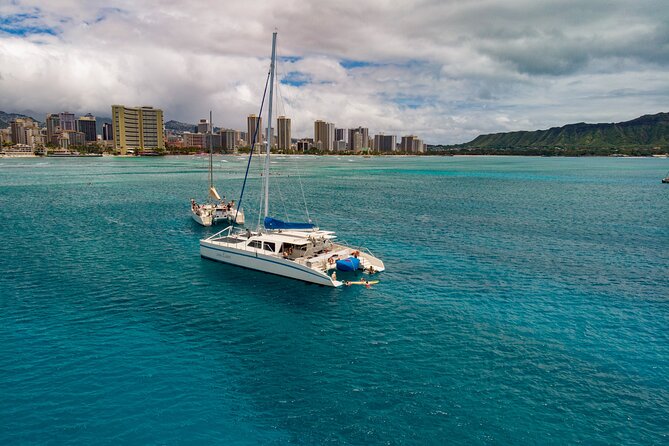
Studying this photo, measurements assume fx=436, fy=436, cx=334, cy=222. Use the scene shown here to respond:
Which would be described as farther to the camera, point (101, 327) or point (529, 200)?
point (529, 200)

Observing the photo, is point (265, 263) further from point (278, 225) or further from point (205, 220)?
point (205, 220)

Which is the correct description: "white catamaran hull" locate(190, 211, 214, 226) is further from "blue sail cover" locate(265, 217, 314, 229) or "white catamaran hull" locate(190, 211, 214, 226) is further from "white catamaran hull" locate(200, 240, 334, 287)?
"blue sail cover" locate(265, 217, 314, 229)

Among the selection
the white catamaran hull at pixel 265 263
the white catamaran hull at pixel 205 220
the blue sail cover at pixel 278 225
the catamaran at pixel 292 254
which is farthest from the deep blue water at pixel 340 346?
the white catamaran hull at pixel 205 220

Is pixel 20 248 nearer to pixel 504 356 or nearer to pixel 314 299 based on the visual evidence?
pixel 314 299

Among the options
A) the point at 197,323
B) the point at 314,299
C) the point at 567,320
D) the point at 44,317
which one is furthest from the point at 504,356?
the point at 44,317

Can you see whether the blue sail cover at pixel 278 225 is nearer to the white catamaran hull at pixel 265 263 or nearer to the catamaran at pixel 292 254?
the catamaran at pixel 292 254

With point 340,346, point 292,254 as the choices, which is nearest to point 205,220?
point 292,254
